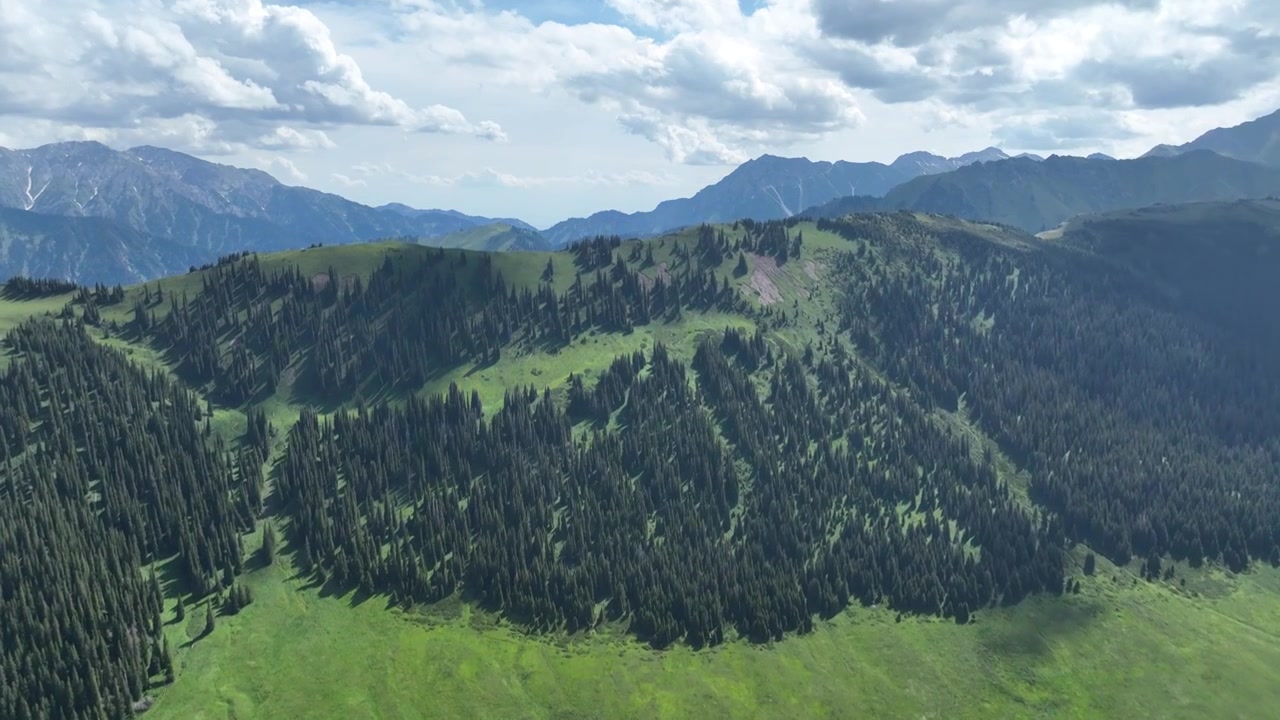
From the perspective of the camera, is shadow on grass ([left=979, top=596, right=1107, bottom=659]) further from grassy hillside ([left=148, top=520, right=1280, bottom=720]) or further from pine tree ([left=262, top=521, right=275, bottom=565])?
pine tree ([left=262, top=521, right=275, bottom=565])

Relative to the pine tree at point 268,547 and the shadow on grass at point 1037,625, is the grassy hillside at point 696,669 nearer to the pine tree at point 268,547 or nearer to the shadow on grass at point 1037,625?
the shadow on grass at point 1037,625

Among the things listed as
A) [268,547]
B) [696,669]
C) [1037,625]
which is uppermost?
[268,547]

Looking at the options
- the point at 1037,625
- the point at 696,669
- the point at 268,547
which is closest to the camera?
the point at 696,669

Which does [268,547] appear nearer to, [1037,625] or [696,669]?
[696,669]

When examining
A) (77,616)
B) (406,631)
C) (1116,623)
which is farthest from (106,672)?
(1116,623)

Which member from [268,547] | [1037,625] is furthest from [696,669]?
[268,547]

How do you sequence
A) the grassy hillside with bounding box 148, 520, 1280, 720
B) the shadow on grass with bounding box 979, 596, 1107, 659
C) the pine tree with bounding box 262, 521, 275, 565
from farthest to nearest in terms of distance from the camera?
the pine tree with bounding box 262, 521, 275, 565
the shadow on grass with bounding box 979, 596, 1107, 659
the grassy hillside with bounding box 148, 520, 1280, 720

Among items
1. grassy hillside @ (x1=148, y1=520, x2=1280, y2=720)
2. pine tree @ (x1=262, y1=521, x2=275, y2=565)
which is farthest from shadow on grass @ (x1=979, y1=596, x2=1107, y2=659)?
pine tree @ (x1=262, y1=521, x2=275, y2=565)

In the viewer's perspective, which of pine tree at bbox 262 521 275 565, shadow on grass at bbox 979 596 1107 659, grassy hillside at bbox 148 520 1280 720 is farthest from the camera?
pine tree at bbox 262 521 275 565

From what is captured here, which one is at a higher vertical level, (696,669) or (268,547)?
(268,547)

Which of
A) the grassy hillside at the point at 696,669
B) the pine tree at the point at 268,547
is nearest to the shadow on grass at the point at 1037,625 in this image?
the grassy hillside at the point at 696,669

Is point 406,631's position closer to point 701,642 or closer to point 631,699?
point 631,699

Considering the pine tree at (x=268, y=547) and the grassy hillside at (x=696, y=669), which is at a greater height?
the pine tree at (x=268, y=547)

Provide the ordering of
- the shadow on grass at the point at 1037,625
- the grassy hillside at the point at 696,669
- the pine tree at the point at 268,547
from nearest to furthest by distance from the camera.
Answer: the grassy hillside at the point at 696,669 → the shadow on grass at the point at 1037,625 → the pine tree at the point at 268,547
